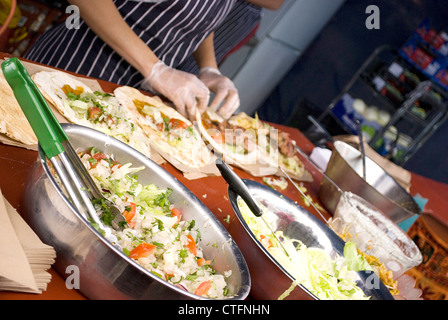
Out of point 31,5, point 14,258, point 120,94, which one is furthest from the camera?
point 31,5

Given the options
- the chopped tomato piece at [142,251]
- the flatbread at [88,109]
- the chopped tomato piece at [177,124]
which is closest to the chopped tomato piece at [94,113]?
the flatbread at [88,109]

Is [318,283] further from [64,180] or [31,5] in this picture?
[31,5]

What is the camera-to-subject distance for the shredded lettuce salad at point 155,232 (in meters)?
1.25

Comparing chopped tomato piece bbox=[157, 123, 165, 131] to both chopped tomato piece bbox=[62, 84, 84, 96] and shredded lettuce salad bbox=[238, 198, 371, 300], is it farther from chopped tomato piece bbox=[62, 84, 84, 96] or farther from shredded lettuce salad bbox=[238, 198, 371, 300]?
shredded lettuce salad bbox=[238, 198, 371, 300]

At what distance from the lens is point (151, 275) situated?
104 cm

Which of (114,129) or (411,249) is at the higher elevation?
(411,249)

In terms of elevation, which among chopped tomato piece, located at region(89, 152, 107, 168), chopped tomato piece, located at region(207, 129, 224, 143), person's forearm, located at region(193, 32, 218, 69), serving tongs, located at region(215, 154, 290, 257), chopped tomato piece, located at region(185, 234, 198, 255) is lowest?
chopped tomato piece, located at region(185, 234, 198, 255)

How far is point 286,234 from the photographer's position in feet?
6.32

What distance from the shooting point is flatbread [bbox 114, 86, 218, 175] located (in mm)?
2229

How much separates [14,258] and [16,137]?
Result: 705 mm

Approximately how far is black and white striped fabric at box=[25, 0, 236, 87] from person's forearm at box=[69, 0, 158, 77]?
169mm

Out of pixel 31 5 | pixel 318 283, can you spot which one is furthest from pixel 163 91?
pixel 31 5

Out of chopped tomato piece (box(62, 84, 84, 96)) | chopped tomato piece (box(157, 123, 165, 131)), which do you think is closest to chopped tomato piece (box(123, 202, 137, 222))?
chopped tomato piece (box(62, 84, 84, 96))
